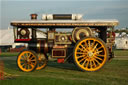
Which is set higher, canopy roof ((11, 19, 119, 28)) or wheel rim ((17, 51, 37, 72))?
canopy roof ((11, 19, 119, 28))

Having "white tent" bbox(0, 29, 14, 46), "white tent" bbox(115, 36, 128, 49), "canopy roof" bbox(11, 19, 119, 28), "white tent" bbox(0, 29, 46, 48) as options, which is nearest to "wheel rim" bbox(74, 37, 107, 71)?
"canopy roof" bbox(11, 19, 119, 28)

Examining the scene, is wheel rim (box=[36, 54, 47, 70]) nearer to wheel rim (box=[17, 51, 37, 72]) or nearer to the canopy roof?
wheel rim (box=[17, 51, 37, 72])

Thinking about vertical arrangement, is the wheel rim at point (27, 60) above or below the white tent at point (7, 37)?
below

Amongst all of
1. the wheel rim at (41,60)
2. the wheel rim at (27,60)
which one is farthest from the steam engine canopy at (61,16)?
the wheel rim at (41,60)

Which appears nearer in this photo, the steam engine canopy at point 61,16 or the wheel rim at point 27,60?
the wheel rim at point 27,60

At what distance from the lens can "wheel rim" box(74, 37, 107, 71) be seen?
1005 cm

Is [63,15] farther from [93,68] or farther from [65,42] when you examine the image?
[93,68]

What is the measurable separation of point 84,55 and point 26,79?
3.66m

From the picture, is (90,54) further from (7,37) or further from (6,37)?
(6,37)

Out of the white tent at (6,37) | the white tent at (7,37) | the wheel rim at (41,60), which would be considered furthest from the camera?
the white tent at (6,37)

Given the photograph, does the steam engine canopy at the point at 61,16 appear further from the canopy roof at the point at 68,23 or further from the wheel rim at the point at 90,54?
the wheel rim at the point at 90,54

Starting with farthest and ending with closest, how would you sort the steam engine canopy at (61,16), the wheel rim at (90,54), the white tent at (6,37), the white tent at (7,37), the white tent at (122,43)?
the white tent at (6,37), the white tent at (7,37), the white tent at (122,43), the steam engine canopy at (61,16), the wheel rim at (90,54)

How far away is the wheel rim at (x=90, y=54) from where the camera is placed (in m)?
10.1

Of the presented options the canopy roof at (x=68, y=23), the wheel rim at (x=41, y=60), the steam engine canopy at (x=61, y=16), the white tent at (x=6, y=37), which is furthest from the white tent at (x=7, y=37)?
the canopy roof at (x=68, y=23)
